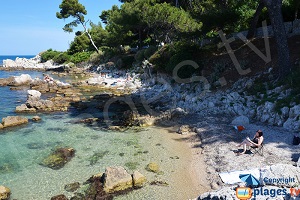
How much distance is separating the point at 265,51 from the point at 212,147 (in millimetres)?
12721

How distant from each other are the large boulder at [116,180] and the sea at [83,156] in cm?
41

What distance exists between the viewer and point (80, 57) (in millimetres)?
67312

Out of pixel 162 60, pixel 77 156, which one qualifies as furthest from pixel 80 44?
pixel 77 156

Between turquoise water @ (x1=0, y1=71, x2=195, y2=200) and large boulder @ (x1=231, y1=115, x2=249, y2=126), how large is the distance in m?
4.06

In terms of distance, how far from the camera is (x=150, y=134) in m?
16.9

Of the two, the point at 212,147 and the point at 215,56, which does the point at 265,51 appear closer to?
the point at 215,56

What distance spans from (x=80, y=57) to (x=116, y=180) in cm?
6076

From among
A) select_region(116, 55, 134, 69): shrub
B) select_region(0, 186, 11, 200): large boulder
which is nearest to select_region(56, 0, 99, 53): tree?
select_region(116, 55, 134, 69): shrub

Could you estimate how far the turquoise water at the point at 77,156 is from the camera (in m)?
10.6

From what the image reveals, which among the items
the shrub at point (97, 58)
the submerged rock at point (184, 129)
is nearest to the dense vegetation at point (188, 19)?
the submerged rock at point (184, 129)

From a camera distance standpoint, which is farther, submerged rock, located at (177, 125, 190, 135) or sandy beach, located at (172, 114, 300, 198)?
submerged rock, located at (177, 125, 190, 135)

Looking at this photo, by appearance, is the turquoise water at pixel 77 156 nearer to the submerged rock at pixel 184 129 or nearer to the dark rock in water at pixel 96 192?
the dark rock in water at pixel 96 192

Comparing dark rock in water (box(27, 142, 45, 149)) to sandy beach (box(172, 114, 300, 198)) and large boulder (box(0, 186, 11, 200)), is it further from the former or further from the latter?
sandy beach (box(172, 114, 300, 198))

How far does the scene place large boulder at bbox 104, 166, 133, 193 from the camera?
1023 centimetres
